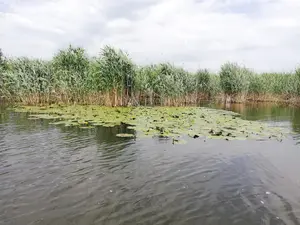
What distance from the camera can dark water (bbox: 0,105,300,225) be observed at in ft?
17.9

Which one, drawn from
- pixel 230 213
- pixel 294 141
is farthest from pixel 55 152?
pixel 294 141

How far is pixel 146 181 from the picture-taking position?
24.0ft

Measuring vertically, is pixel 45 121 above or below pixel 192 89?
below

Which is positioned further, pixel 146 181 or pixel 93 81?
pixel 93 81

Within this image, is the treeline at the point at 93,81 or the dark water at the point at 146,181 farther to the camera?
the treeline at the point at 93,81

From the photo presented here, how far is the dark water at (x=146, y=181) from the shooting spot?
5465 millimetres

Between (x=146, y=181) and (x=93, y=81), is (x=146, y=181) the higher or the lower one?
the lower one

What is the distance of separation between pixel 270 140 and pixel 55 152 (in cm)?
935

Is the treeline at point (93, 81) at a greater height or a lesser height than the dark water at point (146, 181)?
greater

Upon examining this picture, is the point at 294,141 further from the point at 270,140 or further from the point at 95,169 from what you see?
the point at 95,169

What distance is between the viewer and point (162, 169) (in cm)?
834

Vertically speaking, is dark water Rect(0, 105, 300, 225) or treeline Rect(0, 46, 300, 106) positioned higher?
treeline Rect(0, 46, 300, 106)

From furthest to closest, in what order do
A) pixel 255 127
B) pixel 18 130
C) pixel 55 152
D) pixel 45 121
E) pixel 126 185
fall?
pixel 45 121, pixel 255 127, pixel 18 130, pixel 55 152, pixel 126 185

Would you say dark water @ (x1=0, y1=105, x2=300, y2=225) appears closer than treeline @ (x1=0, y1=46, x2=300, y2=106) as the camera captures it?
Yes
